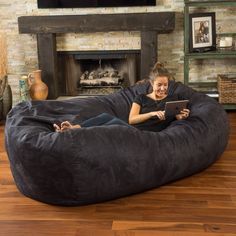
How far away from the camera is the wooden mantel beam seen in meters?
4.45

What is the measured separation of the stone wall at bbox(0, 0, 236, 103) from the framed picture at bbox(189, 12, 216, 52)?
0.17m

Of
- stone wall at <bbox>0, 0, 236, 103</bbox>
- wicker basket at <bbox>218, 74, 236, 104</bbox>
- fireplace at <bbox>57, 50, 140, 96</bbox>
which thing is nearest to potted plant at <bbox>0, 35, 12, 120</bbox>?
stone wall at <bbox>0, 0, 236, 103</bbox>

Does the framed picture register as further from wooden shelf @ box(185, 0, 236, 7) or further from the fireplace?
the fireplace

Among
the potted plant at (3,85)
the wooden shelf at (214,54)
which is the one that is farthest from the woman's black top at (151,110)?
the potted plant at (3,85)

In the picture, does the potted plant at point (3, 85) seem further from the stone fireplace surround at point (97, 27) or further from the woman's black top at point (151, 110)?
the woman's black top at point (151, 110)

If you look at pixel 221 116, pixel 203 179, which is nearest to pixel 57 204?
pixel 203 179

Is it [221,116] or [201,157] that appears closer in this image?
[201,157]

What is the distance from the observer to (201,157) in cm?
281

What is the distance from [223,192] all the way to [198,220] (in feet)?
1.37

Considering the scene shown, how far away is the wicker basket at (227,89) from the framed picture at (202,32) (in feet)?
1.23

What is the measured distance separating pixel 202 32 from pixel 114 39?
97 cm

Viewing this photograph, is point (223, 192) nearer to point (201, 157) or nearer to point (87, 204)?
point (201, 157)

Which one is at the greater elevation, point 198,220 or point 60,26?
point 60,26

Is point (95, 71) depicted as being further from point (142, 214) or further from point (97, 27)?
point (142, 214)
